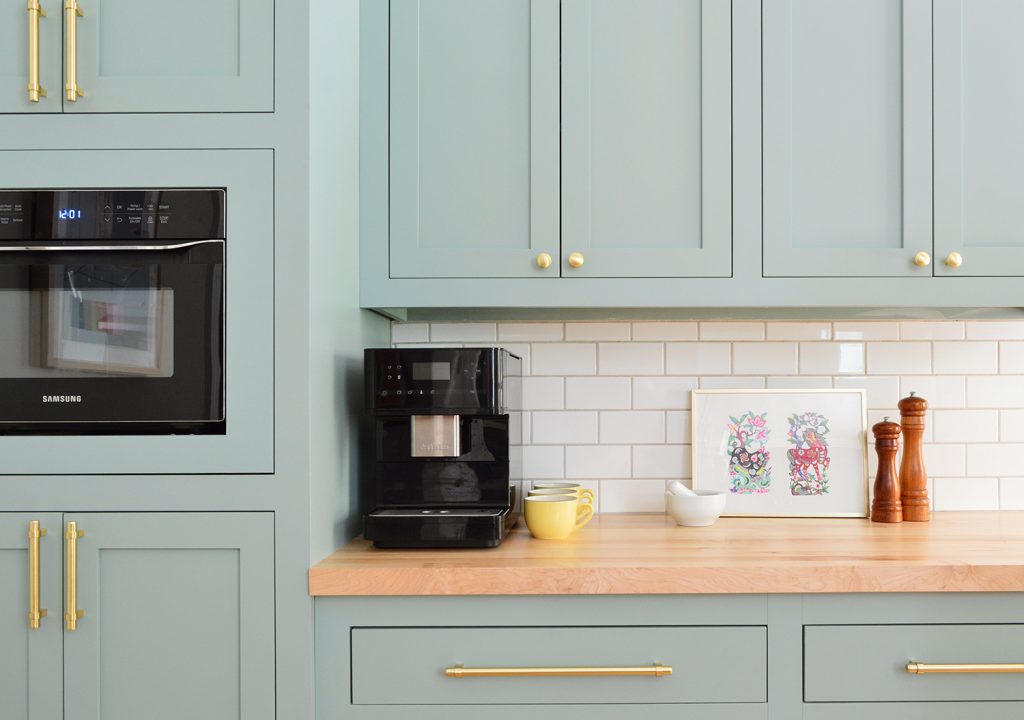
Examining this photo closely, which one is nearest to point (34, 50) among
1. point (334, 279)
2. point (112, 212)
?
point (112, 212)

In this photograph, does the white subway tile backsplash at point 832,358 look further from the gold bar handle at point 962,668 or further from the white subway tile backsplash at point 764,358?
the gold bar handle at point 962,668

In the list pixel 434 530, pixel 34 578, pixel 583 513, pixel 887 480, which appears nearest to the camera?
pixel 34 578

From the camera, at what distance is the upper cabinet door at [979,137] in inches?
71.3

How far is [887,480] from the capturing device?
2021mm

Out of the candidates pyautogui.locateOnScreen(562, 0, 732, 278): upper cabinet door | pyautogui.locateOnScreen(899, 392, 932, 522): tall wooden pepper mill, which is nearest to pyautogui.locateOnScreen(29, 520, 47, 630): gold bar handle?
pyautogui.locateOnScreen(562, 0, 732, 278): upper cabinet door

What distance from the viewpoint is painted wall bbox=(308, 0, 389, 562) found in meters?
1.52

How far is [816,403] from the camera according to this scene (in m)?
2.15

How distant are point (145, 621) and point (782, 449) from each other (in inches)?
60.2

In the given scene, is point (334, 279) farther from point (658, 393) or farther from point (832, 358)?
point (832, 358)

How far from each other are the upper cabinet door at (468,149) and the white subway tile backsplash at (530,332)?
0.39m

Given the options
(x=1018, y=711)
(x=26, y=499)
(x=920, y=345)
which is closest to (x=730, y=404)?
(x=920, y=345)

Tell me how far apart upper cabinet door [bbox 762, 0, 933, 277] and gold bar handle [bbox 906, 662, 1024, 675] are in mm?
807

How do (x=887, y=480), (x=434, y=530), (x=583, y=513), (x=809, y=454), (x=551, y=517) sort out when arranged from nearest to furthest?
(x=434, y=530)
(x=551, y=517)
(x=583, y=513)
(x=887, y=480)
(x=809, y=454)

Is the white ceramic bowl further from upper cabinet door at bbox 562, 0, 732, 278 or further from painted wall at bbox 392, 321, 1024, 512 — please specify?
upper cabinet door at bbox 562, 0, 732, 278
